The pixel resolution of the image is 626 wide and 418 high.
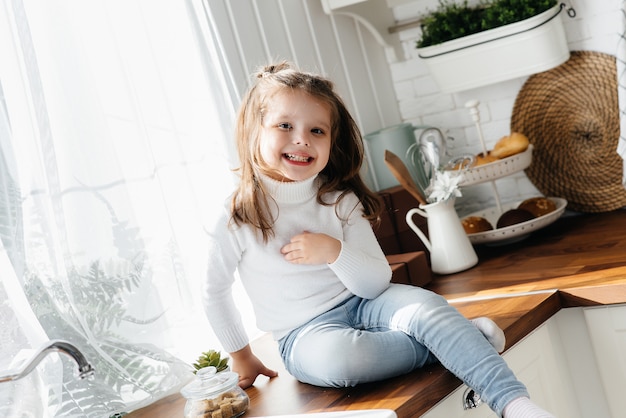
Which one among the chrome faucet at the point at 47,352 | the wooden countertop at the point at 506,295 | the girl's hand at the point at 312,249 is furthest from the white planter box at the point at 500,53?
the chrome faucet at the point at 47,352

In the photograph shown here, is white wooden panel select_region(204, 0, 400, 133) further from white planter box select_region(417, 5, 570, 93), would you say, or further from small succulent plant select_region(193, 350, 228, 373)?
small succulent plant select_region(193, 350, 228, 373)

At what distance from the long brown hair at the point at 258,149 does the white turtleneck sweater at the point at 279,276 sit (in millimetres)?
25

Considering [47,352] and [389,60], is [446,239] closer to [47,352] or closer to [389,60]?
[389,60]

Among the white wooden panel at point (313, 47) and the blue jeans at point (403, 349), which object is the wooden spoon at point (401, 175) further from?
the blue jeans at point (403, 349)

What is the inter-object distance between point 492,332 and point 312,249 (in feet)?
→ 1.14

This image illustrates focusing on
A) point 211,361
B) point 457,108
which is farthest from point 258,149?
point 457,108

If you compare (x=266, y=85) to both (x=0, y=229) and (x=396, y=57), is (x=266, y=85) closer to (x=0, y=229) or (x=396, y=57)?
(x=0, y=229)

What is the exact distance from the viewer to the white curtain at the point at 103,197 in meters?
1.45

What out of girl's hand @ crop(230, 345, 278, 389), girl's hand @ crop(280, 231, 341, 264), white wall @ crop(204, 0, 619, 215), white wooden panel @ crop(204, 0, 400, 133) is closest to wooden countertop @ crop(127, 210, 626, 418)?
girl's hand @ crop(230, 345, 278, 389)

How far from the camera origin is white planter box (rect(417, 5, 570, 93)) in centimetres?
216

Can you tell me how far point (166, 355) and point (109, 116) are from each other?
18.2 inches

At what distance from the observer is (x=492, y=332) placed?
1.45 meters

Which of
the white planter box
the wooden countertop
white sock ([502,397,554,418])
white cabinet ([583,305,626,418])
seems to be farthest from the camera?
the white planter box

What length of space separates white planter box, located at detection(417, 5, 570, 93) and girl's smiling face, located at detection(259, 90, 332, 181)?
30.7 inches
